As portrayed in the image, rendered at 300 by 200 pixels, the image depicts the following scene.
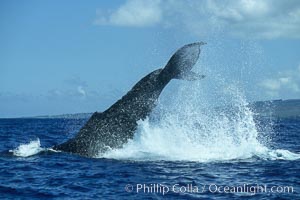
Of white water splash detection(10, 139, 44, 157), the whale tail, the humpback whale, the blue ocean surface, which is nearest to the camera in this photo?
the blue ocean surface

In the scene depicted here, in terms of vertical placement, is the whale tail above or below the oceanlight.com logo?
above

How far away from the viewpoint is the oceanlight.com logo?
12297 millimetres

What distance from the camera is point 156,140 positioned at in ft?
67.2

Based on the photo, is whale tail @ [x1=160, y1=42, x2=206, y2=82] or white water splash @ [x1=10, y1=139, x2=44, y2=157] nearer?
whale tail @ [x1=160, y1=42, x2=206, y2=82]

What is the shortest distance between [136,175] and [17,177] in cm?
336

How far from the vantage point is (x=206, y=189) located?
12656 millimetres

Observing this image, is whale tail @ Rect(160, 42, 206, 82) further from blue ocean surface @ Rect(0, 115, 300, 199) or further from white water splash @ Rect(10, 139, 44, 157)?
white water splash @ Rect(10, 139, 44, 157)

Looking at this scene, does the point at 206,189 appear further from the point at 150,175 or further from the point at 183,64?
the point at 183,64

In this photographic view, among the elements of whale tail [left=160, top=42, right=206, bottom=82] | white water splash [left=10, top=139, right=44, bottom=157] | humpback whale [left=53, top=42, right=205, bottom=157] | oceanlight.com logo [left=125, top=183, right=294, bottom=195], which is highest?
whale tail [left=160, top=42, right=206, bottom=82]

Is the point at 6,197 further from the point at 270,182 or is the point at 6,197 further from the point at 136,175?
the point at 270,182

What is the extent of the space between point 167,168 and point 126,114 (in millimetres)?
2851

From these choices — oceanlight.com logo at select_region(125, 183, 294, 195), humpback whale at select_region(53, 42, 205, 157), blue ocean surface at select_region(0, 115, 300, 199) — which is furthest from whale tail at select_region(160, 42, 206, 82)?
oceanlight.com logo at select_region(125, 183, 294, 195)

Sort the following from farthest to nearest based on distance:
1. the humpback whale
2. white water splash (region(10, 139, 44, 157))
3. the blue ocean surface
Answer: white water splash (region(10, 139, 44, 157)) < the humpback whale < the blue ocean surface

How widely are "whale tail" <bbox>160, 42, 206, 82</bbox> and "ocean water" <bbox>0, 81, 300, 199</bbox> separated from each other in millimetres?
1514
